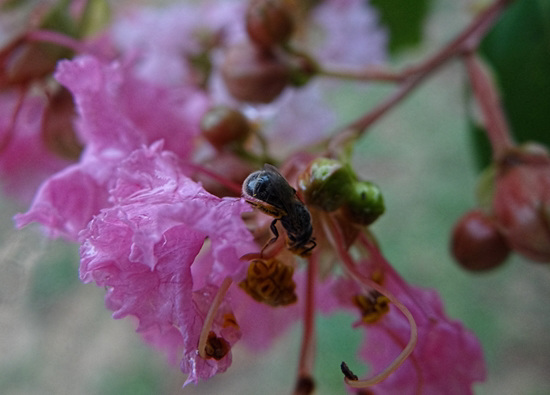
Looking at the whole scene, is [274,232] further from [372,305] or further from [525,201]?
[525,201]

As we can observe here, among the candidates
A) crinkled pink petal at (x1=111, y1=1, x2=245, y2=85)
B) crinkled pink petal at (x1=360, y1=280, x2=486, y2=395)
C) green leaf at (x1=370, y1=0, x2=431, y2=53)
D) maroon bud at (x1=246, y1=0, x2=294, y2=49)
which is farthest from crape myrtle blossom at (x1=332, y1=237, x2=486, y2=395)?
green leaf at (x1=370, y1=0, x2=431, y2=53)

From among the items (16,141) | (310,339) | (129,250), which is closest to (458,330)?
(310,339)

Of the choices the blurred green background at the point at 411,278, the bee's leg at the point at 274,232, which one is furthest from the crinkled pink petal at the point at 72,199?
the blurred green background at the point at 411,278

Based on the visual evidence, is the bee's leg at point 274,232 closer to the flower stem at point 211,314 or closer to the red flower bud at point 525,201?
the flower stem at point 211,314

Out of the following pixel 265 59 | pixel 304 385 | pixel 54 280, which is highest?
pixel 265 59

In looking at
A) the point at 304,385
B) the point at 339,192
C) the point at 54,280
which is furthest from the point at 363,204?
the point at 54,280

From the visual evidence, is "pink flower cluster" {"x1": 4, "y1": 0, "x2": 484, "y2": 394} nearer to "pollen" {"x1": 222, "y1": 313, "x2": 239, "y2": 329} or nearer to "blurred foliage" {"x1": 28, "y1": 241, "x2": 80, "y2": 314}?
"pollen" {"x1": 222, "y1": 313, "x2": 239, "y2": 329}
